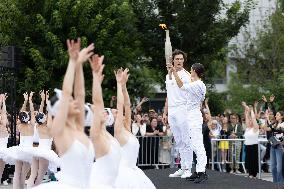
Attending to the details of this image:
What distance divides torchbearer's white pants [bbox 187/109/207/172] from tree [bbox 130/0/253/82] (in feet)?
44.0

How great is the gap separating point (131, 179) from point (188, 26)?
16206mm

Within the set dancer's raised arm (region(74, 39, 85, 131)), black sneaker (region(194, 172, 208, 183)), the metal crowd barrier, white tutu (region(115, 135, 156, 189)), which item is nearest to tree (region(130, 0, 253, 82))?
the metal crowd barrier

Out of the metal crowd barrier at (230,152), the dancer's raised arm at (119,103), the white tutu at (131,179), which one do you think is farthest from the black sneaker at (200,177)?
the metal crowd barrier at (230,152)

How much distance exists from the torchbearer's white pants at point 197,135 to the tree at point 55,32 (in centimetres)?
1125

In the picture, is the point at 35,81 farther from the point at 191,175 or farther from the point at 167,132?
the point at 191,175

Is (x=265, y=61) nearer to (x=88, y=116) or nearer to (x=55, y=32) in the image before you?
(x=55, y=32)

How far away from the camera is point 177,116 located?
481 inches

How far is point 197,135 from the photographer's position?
1182 cm

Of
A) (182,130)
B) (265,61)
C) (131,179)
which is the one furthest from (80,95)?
(265,61)

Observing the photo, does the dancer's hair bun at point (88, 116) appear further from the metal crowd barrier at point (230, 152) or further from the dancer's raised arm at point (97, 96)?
the metal crowd barrier at point (230, 152)

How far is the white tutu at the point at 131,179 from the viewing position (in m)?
9.17

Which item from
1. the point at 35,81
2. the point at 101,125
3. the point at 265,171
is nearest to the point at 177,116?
the point at 101,125

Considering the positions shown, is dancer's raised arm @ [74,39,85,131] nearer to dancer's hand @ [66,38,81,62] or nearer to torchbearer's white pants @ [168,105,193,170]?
dancer's hand @ [66,38,81,62]

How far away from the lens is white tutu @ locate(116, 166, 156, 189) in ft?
30.1
